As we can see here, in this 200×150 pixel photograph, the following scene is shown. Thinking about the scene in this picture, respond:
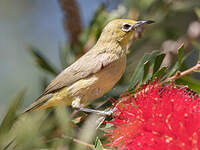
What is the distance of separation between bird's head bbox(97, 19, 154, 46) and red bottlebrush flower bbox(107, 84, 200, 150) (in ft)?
3.17

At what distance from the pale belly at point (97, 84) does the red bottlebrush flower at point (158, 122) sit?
566 mm

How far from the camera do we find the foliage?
6.39 ft

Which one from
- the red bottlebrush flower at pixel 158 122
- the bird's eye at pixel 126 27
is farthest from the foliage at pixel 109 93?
the bird's eye at pixel 126 27

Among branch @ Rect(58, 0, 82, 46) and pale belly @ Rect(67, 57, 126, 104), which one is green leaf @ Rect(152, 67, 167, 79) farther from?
branch @ Rect(58, 0, 82, 46)

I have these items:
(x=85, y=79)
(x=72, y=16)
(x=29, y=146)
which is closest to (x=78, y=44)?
(x=72, y=16)

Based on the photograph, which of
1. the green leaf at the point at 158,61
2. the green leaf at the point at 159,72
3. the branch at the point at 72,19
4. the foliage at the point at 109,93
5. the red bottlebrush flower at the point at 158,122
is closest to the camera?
the red bottlebrush flower at the point at 158,122

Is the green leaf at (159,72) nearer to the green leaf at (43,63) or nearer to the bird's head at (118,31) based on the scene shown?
the bird's head at (118,31)

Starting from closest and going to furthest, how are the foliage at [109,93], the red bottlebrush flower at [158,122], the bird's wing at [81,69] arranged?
the red bottlebrush flower at [158,122], the foliage at [109,93], the bird's wing at [81,69]

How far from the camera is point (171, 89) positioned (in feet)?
6.78

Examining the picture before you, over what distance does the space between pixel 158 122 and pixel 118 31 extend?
140 centimetres

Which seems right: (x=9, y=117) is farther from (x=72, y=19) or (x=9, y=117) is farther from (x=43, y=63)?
(x=72, y=19)

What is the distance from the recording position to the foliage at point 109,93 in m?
1.95

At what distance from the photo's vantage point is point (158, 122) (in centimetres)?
186

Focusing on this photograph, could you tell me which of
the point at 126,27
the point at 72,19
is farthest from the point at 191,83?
the point at 72,19
